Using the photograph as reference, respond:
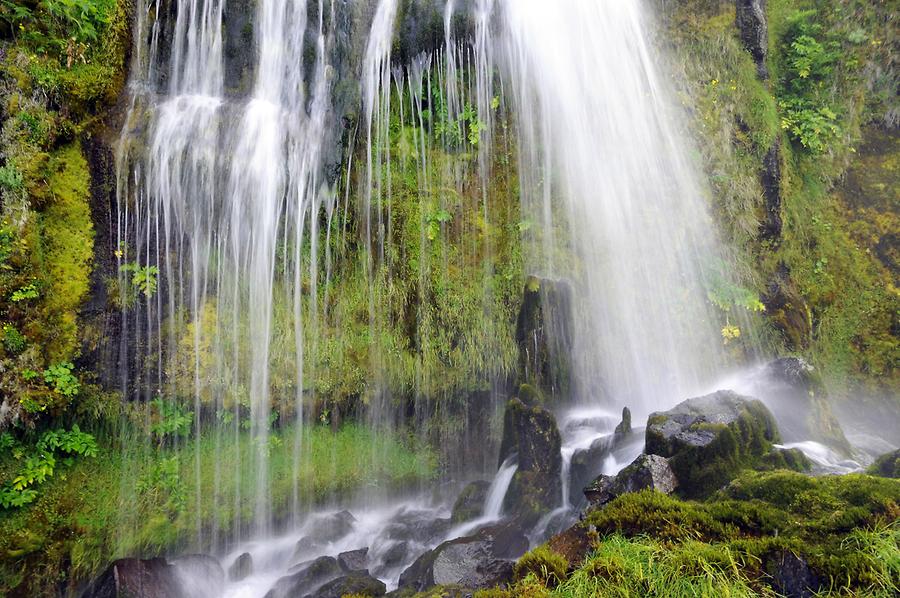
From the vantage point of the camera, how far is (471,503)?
918 centimetres

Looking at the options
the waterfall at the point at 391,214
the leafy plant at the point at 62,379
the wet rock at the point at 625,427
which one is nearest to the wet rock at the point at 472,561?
the wet rock at the point at 625,427

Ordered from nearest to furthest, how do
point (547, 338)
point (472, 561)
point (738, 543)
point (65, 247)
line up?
1. point (738, 543)
2. point (472, 561)
3. point (65, 247)
4. point (547, 338)

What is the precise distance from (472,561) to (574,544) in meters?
1.88

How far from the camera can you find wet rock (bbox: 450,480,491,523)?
8859mm

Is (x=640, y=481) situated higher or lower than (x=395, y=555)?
higher

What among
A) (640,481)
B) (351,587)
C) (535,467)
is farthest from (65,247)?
(640,481)

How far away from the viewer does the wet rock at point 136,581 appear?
7.35 m

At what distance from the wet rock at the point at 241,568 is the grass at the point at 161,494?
1098 millimetres

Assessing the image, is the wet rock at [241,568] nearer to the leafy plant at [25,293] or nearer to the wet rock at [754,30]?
the leafy plant at [25,293]

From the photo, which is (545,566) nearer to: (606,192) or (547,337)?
(547,337)

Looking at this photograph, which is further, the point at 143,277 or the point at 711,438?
the point at 143,277

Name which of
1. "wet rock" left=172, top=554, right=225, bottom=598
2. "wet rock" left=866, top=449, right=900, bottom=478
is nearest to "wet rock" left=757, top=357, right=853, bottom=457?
"wet rock" left=866, top=449, right=900, bottom=478

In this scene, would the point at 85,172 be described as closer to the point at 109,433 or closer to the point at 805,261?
the point at 109,433

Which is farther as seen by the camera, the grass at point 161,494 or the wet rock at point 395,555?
the wet rock at point 395,555
